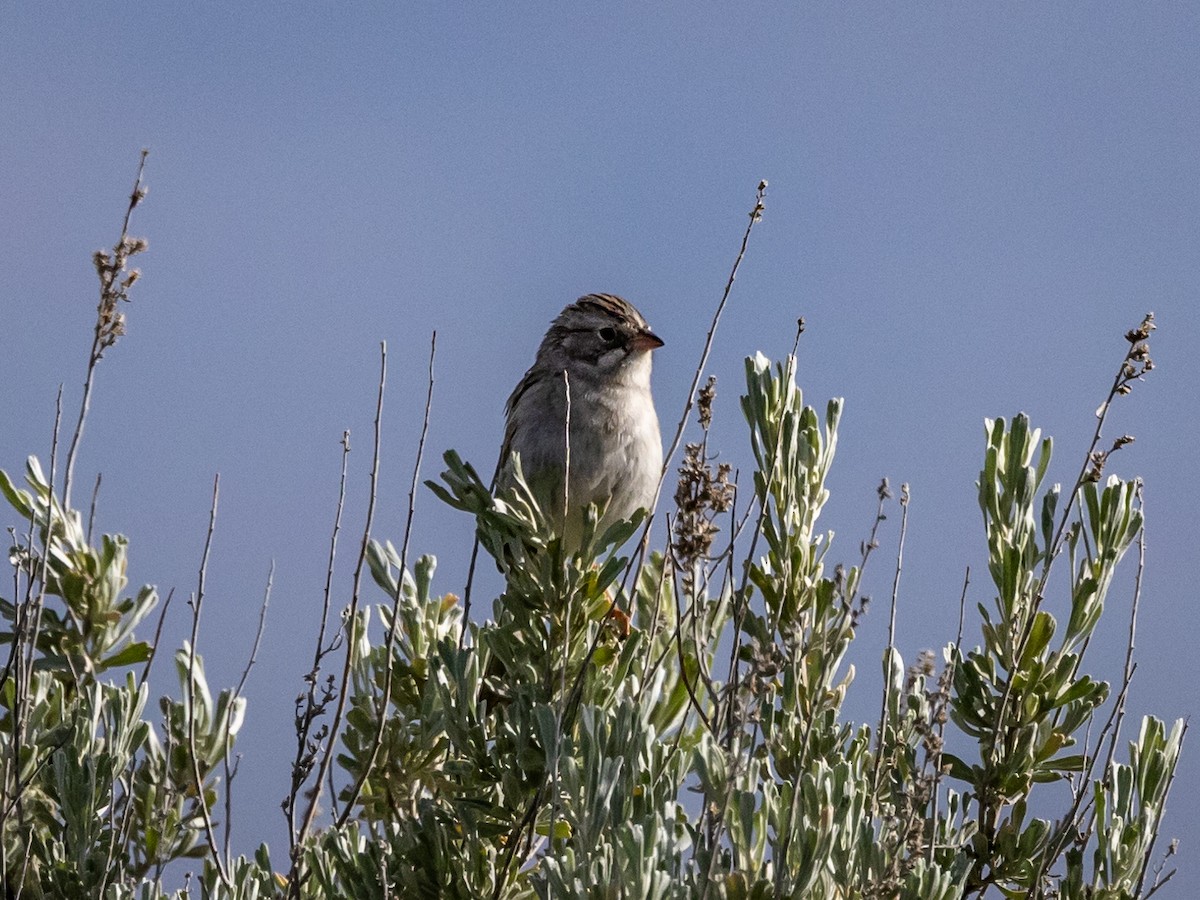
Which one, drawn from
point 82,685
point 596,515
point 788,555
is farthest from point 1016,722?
point 82,685

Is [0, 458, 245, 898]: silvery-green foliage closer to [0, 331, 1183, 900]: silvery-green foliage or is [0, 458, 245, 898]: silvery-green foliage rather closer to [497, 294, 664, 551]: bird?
[0, 331, 1183, 900]: silvery-green foliage

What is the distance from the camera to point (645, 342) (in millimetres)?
6781

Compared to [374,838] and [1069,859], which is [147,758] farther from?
[1069,859]

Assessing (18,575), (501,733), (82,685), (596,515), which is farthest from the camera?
(82,685)

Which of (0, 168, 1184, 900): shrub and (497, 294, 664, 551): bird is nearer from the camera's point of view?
(0, 168, 1184, 900): shrub

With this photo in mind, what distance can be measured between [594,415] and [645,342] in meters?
0.58

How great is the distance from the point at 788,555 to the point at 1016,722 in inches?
31.9

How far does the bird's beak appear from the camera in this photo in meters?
6.78

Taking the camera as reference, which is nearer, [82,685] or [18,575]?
[18,575]

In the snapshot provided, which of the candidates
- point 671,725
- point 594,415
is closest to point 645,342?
point 594,415

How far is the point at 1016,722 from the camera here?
3986 millimetres

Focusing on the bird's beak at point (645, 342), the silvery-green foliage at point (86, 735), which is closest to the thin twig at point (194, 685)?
the silvery-green foliage at point (86, 735)

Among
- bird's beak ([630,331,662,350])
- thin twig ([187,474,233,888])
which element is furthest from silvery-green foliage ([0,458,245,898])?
bird's beak ([630,331,662,350])

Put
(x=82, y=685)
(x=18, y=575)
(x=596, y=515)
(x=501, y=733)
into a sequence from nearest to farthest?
(x=501, y=733)
(x=596, y=515)
(x=18, y=575)
(x=82, y=685)
